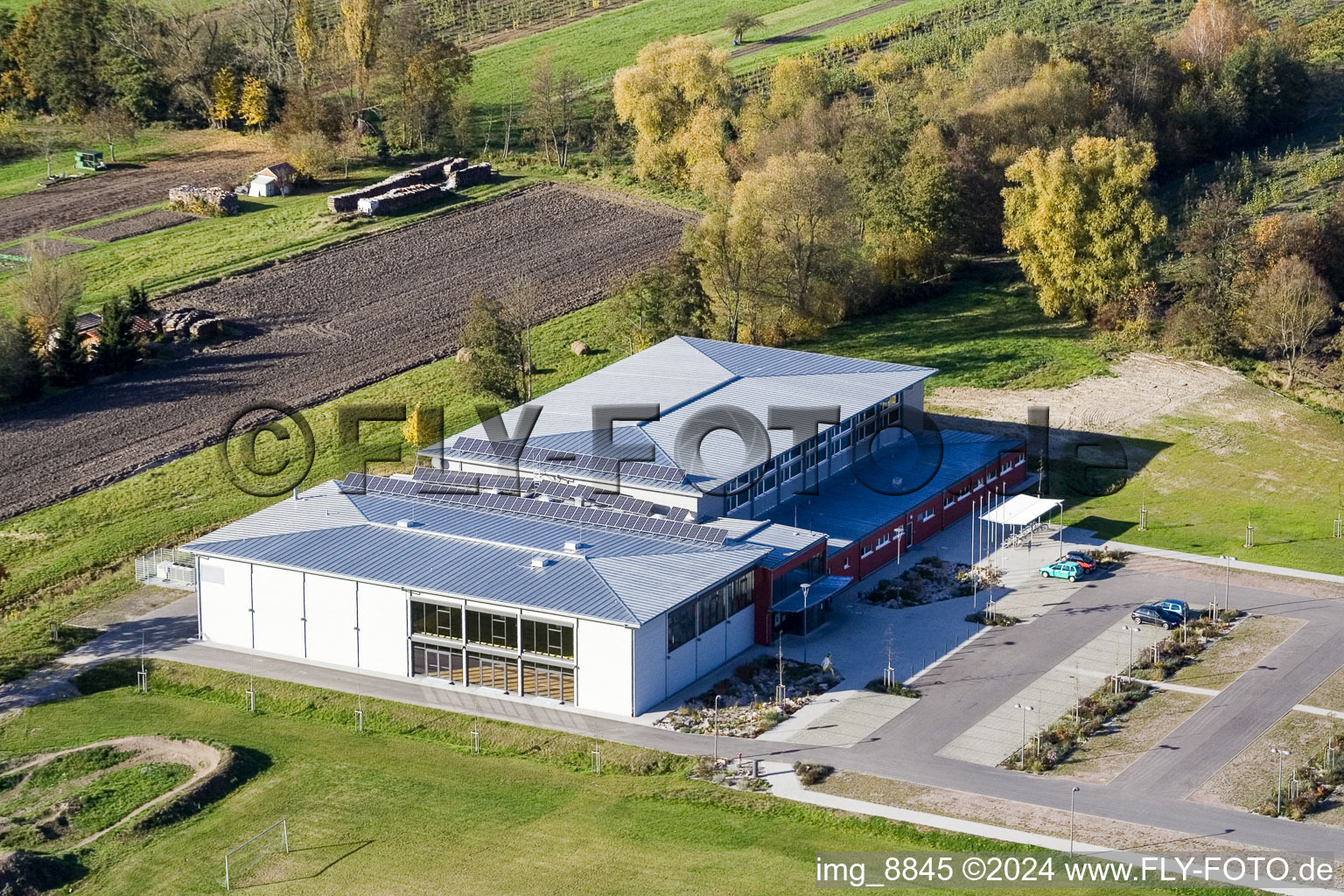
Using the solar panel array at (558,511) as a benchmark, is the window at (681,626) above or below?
below

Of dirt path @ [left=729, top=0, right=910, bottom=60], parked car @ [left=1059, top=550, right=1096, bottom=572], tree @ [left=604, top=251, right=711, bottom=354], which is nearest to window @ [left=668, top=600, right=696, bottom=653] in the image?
parked car @ [left=1059, top=550, right=1096, bottom=572]

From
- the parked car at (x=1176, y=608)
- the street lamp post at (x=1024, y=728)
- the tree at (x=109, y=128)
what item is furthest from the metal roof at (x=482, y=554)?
the tree at (x=109, y=128)

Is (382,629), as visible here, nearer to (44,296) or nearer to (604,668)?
(604,668)

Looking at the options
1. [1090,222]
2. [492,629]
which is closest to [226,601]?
[492,629]

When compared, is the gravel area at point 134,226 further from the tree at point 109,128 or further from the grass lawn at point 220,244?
the tree at point 109,128

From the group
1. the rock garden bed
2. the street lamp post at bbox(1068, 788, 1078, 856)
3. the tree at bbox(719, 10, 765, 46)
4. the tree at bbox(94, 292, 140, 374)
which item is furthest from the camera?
the tree at bbox(719, 10, 765, 46)

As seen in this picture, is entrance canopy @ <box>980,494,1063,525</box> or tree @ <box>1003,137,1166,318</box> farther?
tree @ <box>1003,137,1166,318</box>

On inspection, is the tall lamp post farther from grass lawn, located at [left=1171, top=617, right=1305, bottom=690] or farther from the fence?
the fence
